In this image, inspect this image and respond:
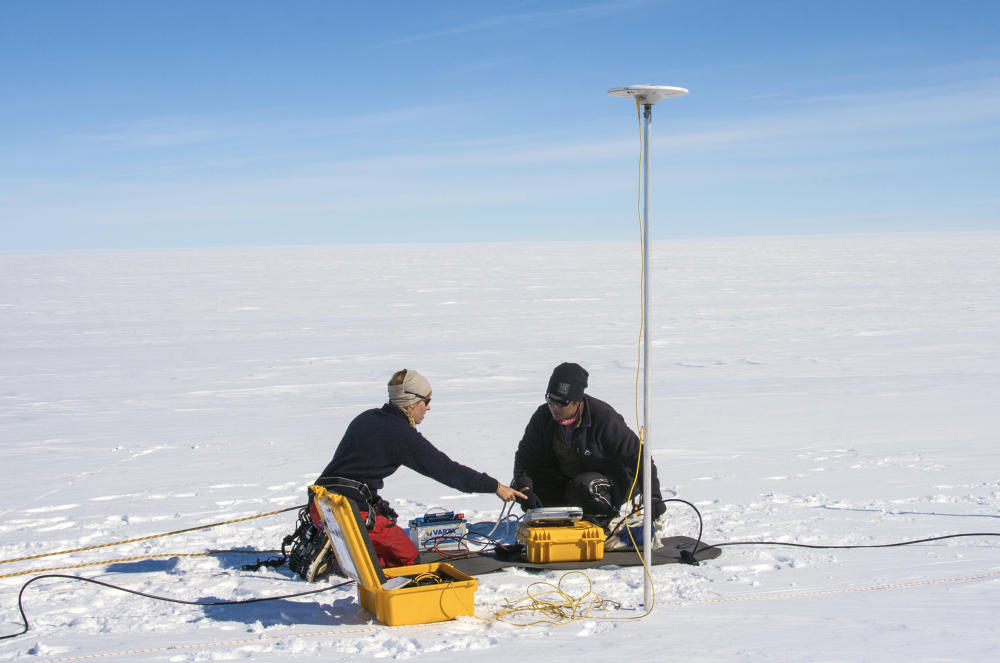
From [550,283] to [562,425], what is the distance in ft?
83.0

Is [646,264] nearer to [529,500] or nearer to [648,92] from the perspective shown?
[648,92]

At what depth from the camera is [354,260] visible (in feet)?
157

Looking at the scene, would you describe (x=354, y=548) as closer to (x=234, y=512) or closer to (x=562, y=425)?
(x=562, y=425)

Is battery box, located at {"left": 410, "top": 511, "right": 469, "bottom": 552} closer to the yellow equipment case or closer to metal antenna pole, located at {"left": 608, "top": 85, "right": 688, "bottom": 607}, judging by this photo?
the yellow equipment case

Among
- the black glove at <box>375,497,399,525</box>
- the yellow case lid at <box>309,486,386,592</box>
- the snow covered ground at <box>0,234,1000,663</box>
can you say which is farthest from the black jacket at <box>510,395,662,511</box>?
the yellow case lid at <box>309,486,386,592</box>

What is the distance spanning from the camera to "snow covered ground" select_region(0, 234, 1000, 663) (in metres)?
3.97

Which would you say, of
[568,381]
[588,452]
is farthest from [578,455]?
[568,381]

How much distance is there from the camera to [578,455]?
559 cm

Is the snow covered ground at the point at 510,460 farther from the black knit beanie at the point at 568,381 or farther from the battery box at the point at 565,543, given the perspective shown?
the black knit beanie at the point at 568,381

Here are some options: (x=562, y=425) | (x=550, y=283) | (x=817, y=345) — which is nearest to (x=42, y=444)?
(x=562, y=425)

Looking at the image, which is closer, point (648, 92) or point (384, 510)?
point (648, 92)

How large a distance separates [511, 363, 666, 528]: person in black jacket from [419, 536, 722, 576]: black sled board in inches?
9.1

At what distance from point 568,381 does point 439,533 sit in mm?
1140

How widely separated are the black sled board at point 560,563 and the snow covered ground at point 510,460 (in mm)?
102
